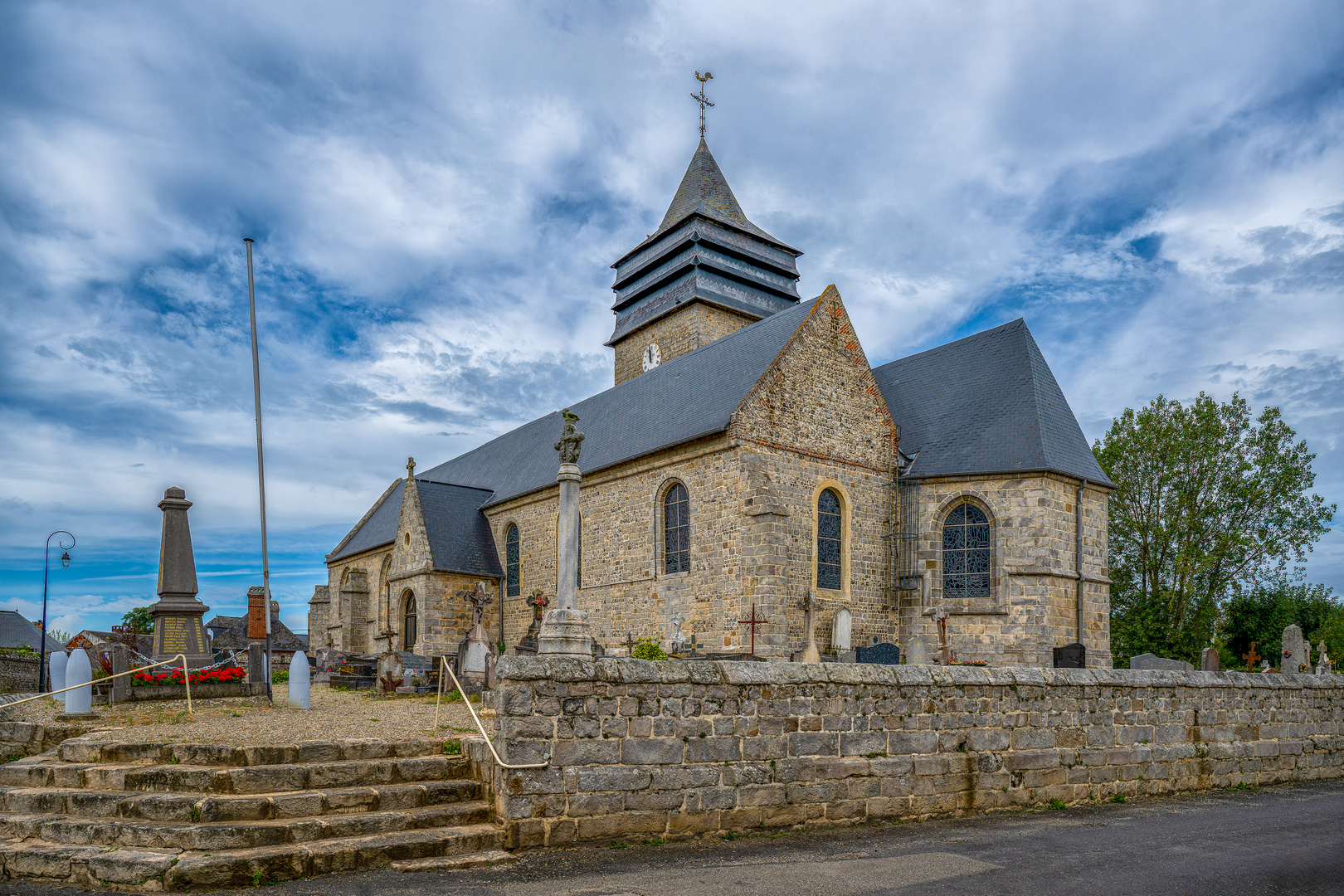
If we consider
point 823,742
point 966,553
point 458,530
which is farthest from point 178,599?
point 966,553

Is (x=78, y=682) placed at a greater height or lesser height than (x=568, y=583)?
lesser

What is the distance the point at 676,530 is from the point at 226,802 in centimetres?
1332

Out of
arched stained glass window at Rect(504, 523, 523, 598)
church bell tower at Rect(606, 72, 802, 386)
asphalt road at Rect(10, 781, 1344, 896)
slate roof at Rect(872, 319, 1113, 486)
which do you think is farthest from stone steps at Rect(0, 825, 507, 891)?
church bell tower at Rect(606, 72, 802, 386)

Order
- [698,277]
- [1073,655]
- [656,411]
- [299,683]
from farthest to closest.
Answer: [698,277], [656,411], [1073,655], [299,683]

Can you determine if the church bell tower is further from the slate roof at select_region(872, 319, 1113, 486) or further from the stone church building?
the slate roof at select_region(872, 319, 1113, 486)

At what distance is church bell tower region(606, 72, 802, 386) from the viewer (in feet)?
106

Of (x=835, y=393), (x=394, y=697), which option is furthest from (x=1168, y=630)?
(x=394, y=697)

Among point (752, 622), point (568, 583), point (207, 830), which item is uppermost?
point (568, 583)

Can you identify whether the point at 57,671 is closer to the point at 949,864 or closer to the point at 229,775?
the point at 229,775

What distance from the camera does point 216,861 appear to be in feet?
20.2

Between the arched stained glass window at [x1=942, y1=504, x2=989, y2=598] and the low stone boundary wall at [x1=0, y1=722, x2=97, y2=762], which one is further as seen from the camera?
the arched stained glass window at [x1=942, y1=504, x2=989, y2=598]

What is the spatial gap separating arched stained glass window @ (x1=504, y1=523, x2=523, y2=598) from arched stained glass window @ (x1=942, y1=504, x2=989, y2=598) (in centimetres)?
1210

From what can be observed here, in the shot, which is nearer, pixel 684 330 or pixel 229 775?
pixel 229 775

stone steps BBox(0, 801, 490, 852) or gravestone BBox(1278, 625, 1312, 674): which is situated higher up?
stone steps BBox(0, 801, 490, 852)
